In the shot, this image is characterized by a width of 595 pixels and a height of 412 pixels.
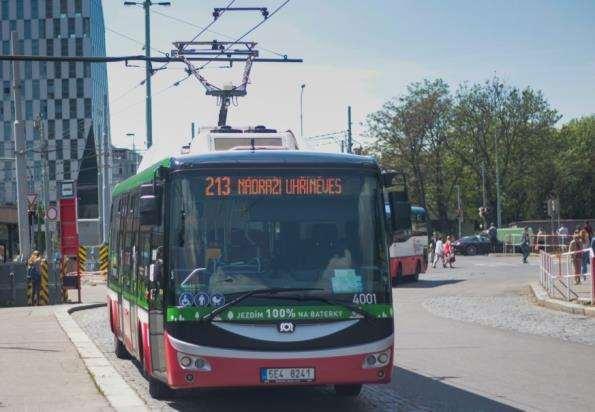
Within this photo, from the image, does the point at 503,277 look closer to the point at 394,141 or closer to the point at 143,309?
the point at 143,309

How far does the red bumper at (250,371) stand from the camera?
9836mm

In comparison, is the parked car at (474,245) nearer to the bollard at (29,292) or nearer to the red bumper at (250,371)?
the bollard at (29,292)

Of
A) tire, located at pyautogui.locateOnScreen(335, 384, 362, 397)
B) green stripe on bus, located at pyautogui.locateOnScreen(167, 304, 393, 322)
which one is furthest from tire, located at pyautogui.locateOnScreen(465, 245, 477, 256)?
green stripe on bus, located at pyautogui.locateOnScreen(167, 304, 393, 322)

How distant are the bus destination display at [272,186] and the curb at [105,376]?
8.05 feet

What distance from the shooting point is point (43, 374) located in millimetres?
14117

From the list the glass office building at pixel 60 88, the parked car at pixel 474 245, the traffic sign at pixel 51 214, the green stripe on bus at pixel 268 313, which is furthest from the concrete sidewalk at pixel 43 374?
the glass office building at pixel 60 88

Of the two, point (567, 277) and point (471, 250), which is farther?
point (471, 250)

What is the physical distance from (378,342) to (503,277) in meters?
32.1

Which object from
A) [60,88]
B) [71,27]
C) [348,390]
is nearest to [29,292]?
[348,390]

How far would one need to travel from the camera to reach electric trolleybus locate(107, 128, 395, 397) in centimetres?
990

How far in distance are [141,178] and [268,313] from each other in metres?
3.96

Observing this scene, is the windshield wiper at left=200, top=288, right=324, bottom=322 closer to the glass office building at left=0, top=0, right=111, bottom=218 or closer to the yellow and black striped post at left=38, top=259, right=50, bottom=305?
the yellow and black striped post at left=38, top=259, right=50, bottom=305

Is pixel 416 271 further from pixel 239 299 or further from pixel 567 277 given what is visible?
pixel 239 299

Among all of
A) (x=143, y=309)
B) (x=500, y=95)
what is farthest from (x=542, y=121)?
(x=143, y=309)
